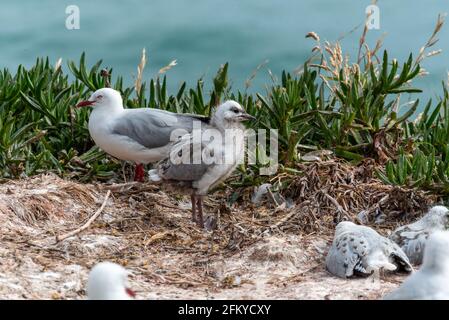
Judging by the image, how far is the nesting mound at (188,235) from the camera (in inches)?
272

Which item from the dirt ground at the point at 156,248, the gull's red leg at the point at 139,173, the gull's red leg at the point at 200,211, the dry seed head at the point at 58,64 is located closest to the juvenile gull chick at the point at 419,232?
the dirt ground at the point at 156,248

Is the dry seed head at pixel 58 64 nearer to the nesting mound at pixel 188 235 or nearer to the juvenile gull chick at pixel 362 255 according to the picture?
the nesting mound at pixel 188 235

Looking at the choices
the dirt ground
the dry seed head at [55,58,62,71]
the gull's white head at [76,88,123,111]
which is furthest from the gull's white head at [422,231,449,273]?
the dry seed head at [55,58,62,71]

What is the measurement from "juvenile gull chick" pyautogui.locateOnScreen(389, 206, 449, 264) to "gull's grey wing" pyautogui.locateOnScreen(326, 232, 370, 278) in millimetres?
586

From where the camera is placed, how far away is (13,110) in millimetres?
10438

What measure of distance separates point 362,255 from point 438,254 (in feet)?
4.99

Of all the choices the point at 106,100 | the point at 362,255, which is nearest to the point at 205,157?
the point at 106,100

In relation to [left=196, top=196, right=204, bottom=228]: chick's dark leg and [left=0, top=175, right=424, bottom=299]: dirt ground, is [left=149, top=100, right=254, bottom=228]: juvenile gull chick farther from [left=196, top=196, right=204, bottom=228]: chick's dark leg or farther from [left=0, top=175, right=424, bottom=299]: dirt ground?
[left=0, top=175, right=424, bottom=299]: dirt ground

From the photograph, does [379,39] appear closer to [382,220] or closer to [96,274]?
[382,220]

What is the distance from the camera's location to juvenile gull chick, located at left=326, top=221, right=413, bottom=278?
6.94 m

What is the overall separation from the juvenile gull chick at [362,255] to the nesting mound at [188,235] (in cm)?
12

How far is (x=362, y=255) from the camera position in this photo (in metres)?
6.98

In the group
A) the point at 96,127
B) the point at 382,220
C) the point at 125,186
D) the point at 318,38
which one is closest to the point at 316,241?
the point at 382,220

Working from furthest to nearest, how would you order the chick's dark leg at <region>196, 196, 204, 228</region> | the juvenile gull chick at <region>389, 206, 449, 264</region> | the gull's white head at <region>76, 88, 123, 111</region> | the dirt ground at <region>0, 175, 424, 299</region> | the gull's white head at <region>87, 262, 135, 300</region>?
1. the gull's white head at <region>76, 88, 123, 111</region>
2. the chick's dark leg at <region>196, 196, 204, 228</region>
3. the juvenile gull chick at <region>389, 206, 449, 264</region>
4. the dirt ground at <region>0, 175, 424, 299</region>
5. the gull's white head at <region>87, 262, 135, 300</region>
